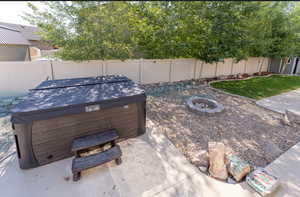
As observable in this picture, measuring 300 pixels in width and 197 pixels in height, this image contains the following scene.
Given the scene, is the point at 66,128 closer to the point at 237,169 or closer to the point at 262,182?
the point at 237,169

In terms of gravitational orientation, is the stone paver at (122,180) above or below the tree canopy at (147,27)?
below

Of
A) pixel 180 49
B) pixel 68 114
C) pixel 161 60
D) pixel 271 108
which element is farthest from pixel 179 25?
pixel 68 114

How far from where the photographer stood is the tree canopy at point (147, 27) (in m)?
4.98

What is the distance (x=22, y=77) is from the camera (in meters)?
5.19

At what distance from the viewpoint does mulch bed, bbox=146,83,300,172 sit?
2.81 metres

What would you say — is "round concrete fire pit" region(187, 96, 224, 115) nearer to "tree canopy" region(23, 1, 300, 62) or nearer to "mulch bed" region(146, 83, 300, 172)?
"mulch bed" region(146, 83, 300, 172)

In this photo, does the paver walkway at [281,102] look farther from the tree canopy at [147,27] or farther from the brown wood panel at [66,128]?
the brown wood panel at [66,128]

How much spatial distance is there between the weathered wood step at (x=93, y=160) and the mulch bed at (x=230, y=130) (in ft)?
4.31

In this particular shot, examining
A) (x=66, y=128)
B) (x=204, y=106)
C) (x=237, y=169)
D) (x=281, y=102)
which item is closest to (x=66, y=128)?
(x=66, y=128)

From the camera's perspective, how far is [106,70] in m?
6.36

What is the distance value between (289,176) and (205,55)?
636 centimetres

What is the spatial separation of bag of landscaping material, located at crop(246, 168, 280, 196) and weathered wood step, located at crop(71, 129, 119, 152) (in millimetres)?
2175

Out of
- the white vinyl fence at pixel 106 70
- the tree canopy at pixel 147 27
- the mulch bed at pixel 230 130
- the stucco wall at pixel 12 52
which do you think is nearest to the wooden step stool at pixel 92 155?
the mulch bed at pixel 230 130

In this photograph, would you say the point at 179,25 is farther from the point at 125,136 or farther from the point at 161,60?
the point at 125,136
